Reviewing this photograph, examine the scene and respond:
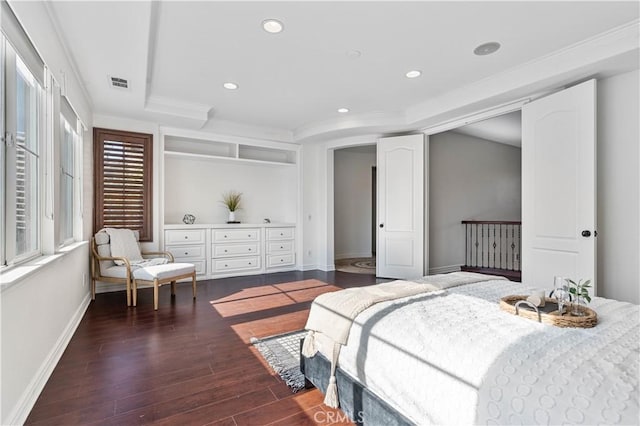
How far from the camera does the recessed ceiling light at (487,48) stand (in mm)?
2803

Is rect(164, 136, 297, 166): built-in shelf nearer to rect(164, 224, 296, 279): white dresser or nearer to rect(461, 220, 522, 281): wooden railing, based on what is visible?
rect(164, 224, 296, 279): white dresser

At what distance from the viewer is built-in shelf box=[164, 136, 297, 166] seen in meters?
5.16

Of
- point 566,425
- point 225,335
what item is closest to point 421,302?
point 566,425

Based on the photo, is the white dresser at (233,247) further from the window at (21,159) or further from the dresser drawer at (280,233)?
the window at (21,159)

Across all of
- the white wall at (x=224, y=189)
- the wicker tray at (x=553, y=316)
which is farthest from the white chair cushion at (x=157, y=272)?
the wicker tray at (x=553, y=316)

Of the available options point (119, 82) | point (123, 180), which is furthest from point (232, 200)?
point (119, 82)

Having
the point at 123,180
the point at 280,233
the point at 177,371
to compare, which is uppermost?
the point at 123,180

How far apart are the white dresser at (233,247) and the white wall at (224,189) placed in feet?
1.62

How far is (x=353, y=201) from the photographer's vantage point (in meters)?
7.64

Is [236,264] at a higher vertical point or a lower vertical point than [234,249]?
lower

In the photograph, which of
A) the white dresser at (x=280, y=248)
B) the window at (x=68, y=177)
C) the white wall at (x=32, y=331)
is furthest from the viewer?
the white dresser at (x=280, y=248)

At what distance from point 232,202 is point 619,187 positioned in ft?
16.4

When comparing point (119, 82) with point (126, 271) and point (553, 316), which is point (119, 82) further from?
point (553, 316)

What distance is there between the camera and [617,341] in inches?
47.9
